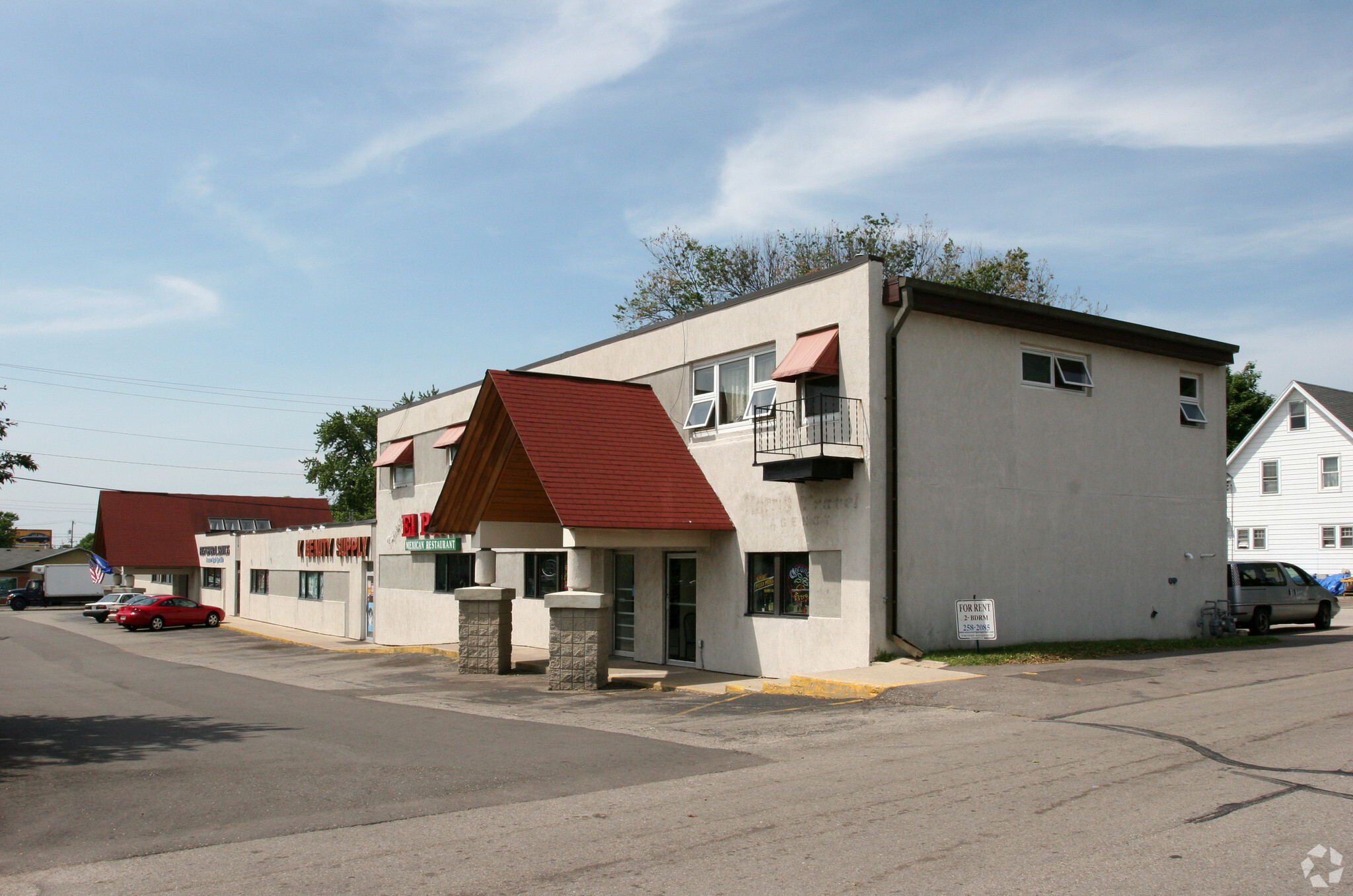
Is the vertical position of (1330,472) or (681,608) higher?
(1330,472)

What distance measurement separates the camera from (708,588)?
1919 centimetres

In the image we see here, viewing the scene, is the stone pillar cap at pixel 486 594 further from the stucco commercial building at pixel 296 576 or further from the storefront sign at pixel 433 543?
the stucco commercial building at pixel 296 576

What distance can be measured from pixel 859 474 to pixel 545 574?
32.8 feet

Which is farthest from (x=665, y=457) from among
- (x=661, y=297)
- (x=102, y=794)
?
(x=661, y=297)

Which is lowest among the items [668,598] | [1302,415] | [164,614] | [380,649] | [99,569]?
[164,614]

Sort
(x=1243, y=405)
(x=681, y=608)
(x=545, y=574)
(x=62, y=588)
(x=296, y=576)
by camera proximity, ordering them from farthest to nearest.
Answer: (x=62, y=588) → (x=1243, y=405) → (x=296, y=576) → (x=545, y=574) → (x=681, y=608)

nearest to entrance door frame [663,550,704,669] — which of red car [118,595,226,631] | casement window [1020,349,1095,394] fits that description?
casement window [1020,349,1095,394]

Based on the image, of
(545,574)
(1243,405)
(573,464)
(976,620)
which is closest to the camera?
(976,620)

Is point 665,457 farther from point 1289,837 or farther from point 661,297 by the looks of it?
point 661,297

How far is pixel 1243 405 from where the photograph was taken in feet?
201

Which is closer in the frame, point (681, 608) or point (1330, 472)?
point (681, 608)

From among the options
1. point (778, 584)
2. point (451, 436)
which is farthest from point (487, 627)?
point (451, 436)

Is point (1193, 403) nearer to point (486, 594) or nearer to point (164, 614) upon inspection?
point (486, 594)

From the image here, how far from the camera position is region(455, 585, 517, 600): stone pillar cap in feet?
64.4
